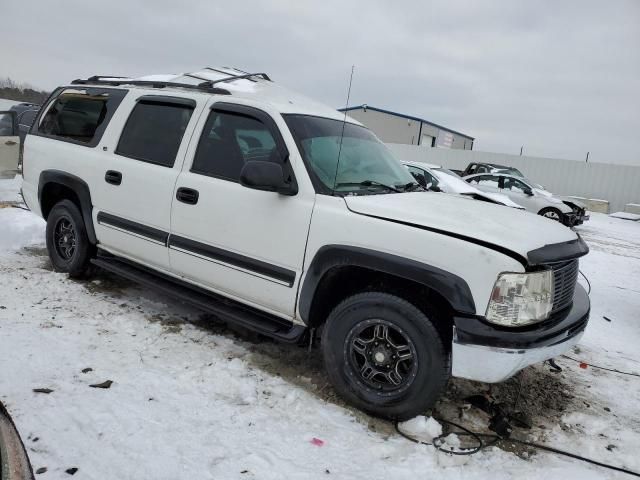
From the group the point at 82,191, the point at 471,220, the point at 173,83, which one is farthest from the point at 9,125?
the point at 471,220

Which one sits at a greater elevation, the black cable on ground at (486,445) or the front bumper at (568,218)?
the front bumper at (568,218)

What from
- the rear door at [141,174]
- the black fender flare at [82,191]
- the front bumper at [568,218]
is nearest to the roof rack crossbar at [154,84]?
the rear door at [141,174]

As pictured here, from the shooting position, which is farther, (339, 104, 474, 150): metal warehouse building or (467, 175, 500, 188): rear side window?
(339, 104, 474, 150): metal warehouse building

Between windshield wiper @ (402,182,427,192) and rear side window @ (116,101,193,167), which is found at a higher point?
rear side window @ (116,101,193,167)

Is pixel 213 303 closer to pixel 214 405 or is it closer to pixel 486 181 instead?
pixel 214 405

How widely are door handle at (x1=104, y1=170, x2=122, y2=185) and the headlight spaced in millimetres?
3128

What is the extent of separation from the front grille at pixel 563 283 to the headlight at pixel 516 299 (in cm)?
20

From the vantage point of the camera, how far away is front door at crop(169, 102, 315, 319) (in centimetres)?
318

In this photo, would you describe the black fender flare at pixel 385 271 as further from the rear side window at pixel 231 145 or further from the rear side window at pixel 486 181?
the rear side window at pixel 486 181

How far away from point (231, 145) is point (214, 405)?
1828mm

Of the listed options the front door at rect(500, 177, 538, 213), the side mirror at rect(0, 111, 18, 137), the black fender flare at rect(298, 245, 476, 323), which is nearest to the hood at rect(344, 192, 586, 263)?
the black fender flare at rect(298, 245, 476, 323)

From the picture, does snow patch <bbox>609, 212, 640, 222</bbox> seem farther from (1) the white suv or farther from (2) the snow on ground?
(1) the white suv

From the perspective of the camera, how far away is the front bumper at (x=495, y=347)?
2.56 metres

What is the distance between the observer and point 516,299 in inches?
101
